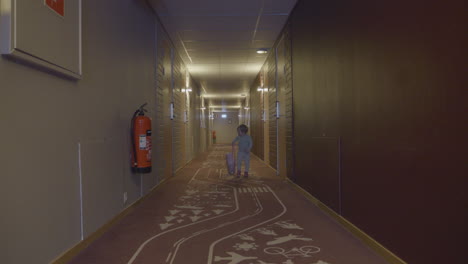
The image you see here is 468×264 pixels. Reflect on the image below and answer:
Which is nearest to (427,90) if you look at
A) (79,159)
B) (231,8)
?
(79,159)

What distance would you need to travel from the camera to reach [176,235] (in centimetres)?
331

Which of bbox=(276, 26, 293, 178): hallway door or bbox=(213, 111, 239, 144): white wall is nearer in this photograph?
bbox=(276, 26, 293, 178): hallway door

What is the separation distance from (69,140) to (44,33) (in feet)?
2.92

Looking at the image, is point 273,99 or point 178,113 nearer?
point 273,99

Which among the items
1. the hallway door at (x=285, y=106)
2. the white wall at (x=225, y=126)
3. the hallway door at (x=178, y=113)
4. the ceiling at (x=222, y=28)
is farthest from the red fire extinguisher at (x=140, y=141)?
the white wall at (x=225, y=126)

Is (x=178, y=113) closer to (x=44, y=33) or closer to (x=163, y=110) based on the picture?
(x=163, y=110)

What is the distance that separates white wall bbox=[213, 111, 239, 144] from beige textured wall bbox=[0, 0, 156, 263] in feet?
83.7

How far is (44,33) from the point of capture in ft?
7.36

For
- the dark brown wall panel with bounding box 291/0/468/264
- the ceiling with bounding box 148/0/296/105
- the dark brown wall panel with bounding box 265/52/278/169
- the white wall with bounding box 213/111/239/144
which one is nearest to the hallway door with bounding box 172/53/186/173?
the ceiling with bounding box 148/0/296/105

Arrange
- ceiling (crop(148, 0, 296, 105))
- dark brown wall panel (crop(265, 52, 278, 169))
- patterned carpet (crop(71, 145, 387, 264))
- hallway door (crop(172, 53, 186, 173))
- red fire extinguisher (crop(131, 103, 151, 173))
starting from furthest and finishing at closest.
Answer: dark brown wall panel (crop(265, 52, 278, 169)) → hallway door (crop(172, 53, 186, 173)) → ceiling (crop(148, 0, 296, 105)) → red fire extinguisher (crop(131, 103, 151, 173)) → patterned carpet (crop(71, 145, 387, 264))

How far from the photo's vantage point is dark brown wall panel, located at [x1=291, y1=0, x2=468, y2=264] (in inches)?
75.1

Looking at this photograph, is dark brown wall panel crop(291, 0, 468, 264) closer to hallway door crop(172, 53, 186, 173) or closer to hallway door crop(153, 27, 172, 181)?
hallway door crop(153, 27, 172, 181)

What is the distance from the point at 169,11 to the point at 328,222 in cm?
429

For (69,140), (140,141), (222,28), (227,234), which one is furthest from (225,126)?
(69,140)
